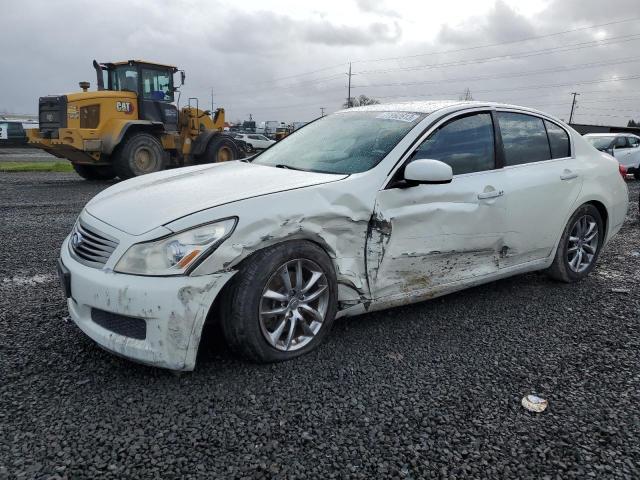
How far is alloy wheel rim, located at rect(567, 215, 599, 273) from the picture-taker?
453cm

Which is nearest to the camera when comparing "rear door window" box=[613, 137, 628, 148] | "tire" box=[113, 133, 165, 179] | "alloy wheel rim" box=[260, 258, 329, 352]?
"alloy wheel rim" box=[260, 258, 329, 352]

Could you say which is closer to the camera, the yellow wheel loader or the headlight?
the headlight

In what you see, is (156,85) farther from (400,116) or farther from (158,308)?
(158,308)

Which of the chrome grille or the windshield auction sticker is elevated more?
the windshield auction sticker

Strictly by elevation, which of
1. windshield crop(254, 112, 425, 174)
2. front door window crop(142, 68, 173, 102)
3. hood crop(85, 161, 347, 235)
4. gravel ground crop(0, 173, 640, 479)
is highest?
front door window crop(142, 68, 173, 102)

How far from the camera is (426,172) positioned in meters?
3.18

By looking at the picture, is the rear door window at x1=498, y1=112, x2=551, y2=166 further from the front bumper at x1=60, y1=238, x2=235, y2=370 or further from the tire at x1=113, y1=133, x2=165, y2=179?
the tire at x1=113, y1=133, x2=165, y2=179

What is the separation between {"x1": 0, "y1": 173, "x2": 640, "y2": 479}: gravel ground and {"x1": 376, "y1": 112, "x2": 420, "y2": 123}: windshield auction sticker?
142cm

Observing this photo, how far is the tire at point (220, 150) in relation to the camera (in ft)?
45.3

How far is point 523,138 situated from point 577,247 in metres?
1.17

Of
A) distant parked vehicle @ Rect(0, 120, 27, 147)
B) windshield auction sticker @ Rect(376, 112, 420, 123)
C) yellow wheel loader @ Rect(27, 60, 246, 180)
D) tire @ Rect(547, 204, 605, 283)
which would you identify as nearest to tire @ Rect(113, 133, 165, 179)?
yellow wheel loader @ Rect(27, 60, 246, 180)

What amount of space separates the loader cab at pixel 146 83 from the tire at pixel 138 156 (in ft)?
2.13

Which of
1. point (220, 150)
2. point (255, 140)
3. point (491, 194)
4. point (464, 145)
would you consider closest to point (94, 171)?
point (220, 150)

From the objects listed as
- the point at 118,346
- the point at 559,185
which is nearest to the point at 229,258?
the point at 118,346
